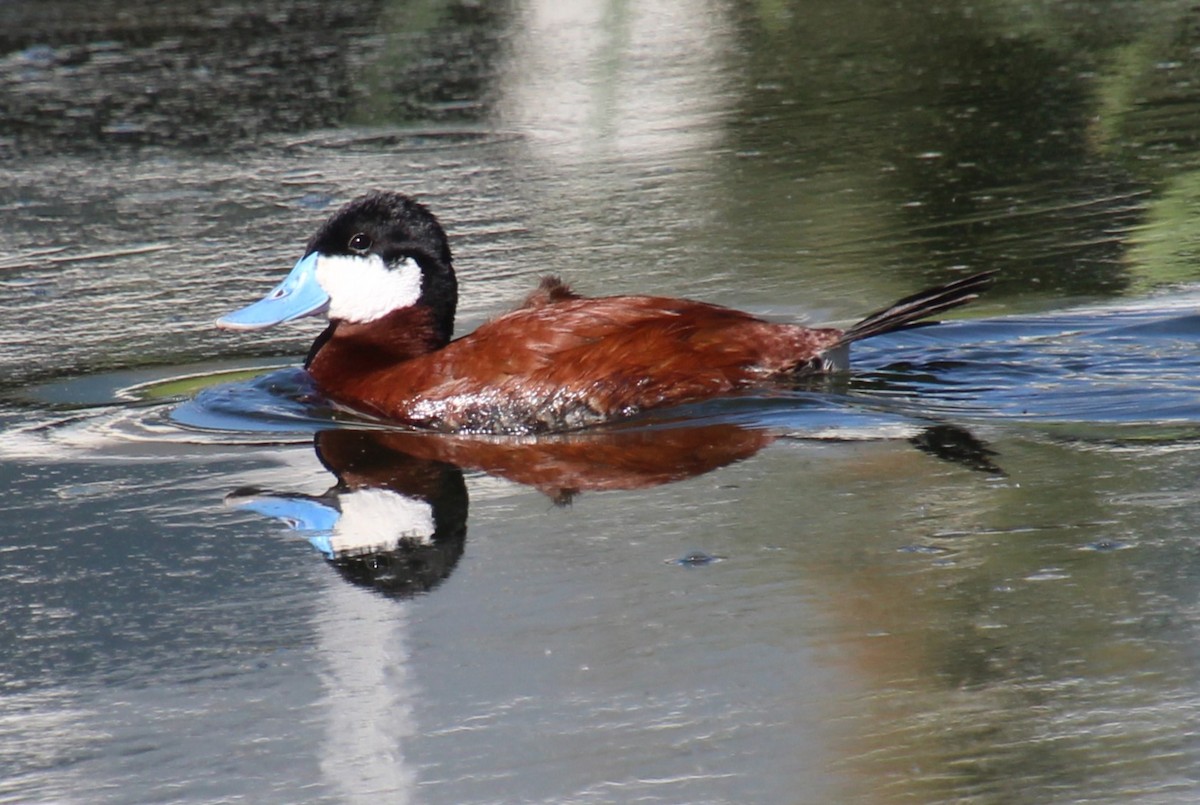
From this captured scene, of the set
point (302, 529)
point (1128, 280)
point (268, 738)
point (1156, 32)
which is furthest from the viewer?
point (1156, 32)

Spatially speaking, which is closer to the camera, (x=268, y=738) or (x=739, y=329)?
(x=268, y=738)

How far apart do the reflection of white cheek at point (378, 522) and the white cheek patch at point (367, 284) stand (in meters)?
1.36

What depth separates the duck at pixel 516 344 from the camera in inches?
221

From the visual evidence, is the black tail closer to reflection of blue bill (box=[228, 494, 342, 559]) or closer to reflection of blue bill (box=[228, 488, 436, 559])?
reflection of blue bill (box=[228, 488, 436, 559])

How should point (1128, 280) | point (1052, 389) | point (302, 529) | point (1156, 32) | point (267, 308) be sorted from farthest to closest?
point (1156, 32), point (1128, 280), point (267, 308), point (1052, 389), point (302, 529)

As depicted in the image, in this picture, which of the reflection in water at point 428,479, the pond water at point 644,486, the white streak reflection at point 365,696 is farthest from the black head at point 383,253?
the white streak reflection at point 365,696

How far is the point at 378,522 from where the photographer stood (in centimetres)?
462

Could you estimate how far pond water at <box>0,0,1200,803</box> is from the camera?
3238 millimetres

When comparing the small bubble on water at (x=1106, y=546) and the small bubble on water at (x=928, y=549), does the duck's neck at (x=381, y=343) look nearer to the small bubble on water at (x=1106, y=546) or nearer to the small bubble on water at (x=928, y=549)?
the small bubble on water at (x=928, y=549)

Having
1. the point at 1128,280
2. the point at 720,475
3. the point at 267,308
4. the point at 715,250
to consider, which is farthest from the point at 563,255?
the point at 720,475

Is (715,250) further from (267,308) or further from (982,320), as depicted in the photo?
(267,308)

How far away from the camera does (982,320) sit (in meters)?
6.51

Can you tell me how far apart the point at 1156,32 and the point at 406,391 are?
8.15m

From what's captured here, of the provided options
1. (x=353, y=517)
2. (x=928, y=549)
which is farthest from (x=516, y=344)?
(x=928, y=549)
